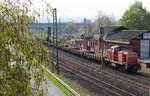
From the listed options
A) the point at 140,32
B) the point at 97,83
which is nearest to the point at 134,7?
the point at 140,32

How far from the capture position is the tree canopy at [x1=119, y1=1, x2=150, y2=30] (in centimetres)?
5128

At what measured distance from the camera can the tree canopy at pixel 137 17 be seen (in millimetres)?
51281

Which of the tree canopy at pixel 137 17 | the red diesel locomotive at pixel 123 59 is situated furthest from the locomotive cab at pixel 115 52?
the tree canopy at pixel 137 17

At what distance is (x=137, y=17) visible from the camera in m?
52.0

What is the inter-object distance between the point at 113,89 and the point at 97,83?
236 cm

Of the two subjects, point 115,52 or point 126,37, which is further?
point 126,37

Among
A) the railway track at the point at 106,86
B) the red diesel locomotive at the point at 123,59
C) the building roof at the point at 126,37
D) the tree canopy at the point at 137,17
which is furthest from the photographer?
the tree canopy at the point at 137,17

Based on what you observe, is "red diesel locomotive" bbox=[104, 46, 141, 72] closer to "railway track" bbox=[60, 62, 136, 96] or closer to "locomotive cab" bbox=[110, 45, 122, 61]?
"locomotive cab" bbox=[110, 45, 122, 61]

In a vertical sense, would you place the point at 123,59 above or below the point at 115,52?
below

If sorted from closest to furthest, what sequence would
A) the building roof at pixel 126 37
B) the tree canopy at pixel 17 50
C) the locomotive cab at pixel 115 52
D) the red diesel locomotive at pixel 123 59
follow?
the tree canopy at pixel 17 50, the red diesel locomotive at pixel 123 59, the locomotive cab at pixel 115 52, the building roof at pixel 126 37

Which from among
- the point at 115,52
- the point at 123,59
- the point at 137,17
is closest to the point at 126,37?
the point at 115,52

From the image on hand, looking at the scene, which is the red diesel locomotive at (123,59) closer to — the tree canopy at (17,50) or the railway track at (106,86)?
the railway track at (106,86)

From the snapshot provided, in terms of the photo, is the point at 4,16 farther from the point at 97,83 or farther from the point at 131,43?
the point at 131,43

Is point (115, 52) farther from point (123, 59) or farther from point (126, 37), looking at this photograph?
point (126, 37)
